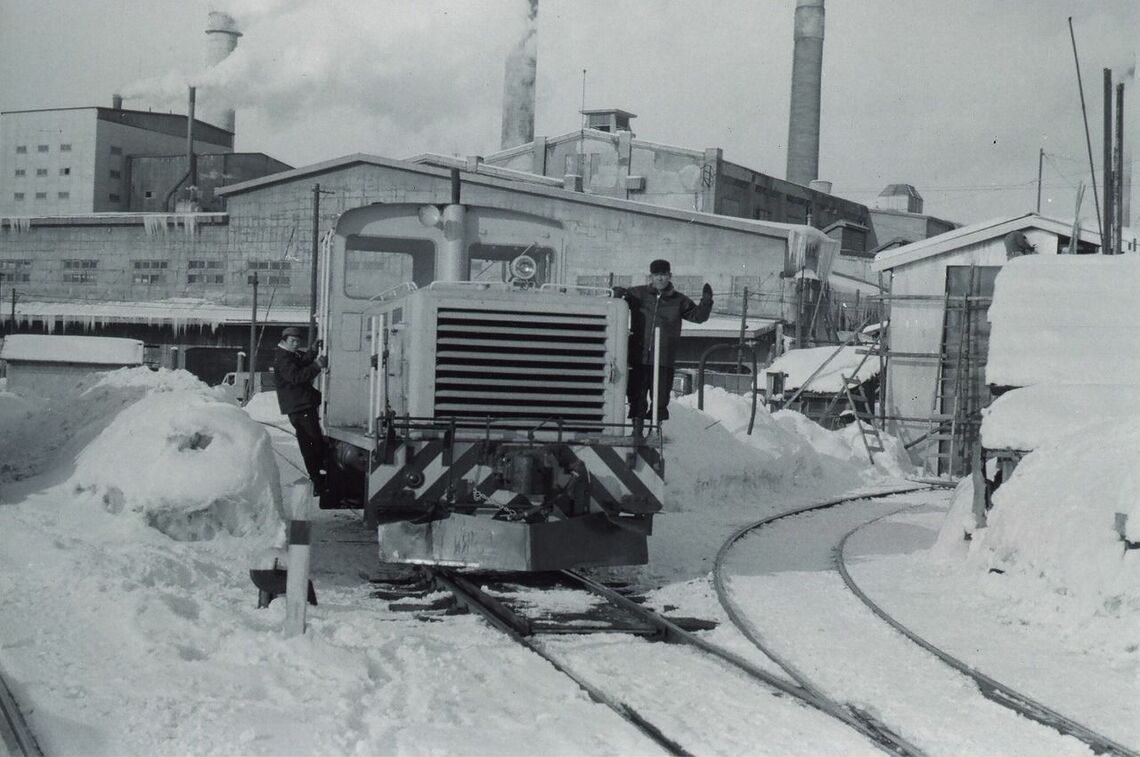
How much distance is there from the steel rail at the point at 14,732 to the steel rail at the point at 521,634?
2482 millimetres

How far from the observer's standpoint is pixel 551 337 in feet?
30.4

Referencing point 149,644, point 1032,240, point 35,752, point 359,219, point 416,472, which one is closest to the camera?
point 35,752

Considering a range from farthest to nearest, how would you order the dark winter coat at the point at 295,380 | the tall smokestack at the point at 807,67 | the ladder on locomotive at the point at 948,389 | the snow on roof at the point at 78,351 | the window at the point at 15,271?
the tall smokestack at the point at 807,67 < the window at the point at 15,271 < the ladder on locomotive at the point at 948,389 < the snow on roof at the point at 78,351 < the dark winter coat at the point at 295,380

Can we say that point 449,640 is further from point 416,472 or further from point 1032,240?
point 1032,240

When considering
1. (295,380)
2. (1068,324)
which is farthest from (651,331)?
(1068,324)

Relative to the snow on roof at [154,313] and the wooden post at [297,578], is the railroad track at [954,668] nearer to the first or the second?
the wooden post at [297,578]

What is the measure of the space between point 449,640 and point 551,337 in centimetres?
265

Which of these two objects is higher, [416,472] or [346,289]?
[346,289]

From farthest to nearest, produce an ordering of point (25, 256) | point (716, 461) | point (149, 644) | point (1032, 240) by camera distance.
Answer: point (25, 256)
point (1032, 240)
point (716, 461)
point (149, 644)

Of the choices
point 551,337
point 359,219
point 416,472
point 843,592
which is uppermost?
point 359,219

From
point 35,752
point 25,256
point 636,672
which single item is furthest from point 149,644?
point 25,256

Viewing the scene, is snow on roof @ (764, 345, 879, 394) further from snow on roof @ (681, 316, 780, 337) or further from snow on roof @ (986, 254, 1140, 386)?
snow on roof @ (986, 254, 1140, 386)

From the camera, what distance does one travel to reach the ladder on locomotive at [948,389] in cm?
2750

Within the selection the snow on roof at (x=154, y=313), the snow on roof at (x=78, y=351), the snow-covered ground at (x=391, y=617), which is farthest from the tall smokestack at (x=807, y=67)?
the snow-covered ground at (x=391, y=617)
